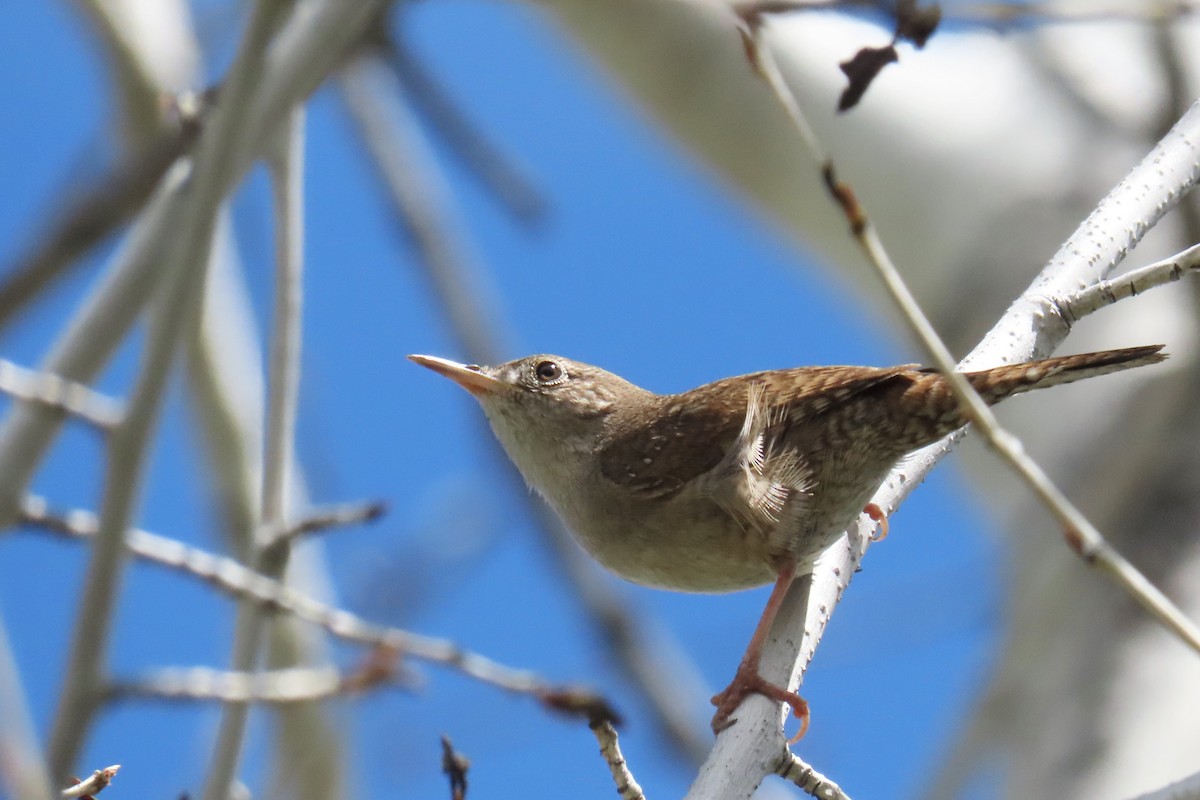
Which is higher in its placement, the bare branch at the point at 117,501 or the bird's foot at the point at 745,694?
the bird's foot at the point at 745,694

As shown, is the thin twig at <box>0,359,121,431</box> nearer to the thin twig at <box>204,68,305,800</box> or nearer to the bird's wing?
the thin twig at <box>204,68,305,800</box>

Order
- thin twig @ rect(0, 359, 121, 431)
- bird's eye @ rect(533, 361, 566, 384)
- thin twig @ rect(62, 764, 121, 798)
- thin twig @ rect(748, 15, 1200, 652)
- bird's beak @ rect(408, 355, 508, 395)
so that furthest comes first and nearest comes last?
bird's eye @ rect(533, 361, 566, 384) → bird's beak @ rect(408, 355, 508, 395) → thin twig @ rect(0, 359, 121, 431) → thin twig @ rect(62, 764, 121, 798) → thin twig @ rect(748, 15, 1200, 652)

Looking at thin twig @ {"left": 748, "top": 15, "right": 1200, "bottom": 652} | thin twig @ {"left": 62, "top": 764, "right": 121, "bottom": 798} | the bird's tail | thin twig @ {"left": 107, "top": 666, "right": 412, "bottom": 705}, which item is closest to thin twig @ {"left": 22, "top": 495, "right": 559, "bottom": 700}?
thin twig @ {"left": 107, "top": 666, "right": 412, "bottom": 705}

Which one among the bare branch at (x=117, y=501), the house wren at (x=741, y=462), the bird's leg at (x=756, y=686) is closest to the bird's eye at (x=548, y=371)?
the house wren at (x=741, y=462)

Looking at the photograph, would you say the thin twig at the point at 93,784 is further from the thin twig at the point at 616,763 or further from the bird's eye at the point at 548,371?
the bird's eye at the point at 548,371

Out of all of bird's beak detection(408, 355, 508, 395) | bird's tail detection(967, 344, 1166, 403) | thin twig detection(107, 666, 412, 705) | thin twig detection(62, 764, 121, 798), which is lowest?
thin twig detection(62, 764, 121, 798)

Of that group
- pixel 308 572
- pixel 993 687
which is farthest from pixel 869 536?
pixel 308 572

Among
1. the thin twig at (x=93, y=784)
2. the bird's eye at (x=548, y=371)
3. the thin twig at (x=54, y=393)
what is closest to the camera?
the thin twig at (x=93, y=784)
